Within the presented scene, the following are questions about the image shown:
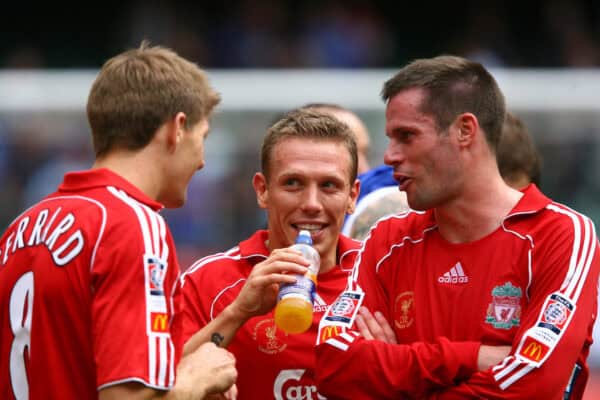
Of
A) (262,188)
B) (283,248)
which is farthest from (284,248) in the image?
(262,188)

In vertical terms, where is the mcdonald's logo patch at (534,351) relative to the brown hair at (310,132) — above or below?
below

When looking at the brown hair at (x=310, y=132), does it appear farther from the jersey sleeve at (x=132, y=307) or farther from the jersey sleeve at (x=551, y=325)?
the jersey sleeve at (x=132, y=307)

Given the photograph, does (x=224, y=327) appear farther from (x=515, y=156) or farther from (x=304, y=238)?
(x=515, y=156)

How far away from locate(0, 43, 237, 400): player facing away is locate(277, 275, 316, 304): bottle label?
1.04ft

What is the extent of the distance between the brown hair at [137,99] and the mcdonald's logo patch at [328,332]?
92 centimetres

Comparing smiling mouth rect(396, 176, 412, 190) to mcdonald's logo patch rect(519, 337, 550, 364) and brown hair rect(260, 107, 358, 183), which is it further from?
mcdonald's logo patch rect(519, 337, 550, 364)

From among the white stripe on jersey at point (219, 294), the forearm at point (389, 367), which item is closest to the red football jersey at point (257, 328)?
the white stripe on jersey at point (219, 294)

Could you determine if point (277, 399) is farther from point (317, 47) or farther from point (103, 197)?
point (317, 47)

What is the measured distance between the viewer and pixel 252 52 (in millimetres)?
14211

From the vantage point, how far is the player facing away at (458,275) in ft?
12.5

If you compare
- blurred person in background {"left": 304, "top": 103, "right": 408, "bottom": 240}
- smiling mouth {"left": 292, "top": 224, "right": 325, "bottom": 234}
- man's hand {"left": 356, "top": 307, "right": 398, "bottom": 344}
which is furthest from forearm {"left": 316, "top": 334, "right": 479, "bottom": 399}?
blurred person in background {"left": 304, "top": 103, "right": 408, "bottom": 240}

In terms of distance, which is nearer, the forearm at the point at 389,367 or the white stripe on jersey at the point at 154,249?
the white stripe on jersey at the point at 154,249

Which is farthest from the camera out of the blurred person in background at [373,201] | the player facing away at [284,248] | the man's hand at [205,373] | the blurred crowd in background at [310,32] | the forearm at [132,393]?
the blurred crowd in background at [310,32]

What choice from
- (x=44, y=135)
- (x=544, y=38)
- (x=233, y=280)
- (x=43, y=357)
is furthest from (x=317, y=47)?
(x=43, y=357)
